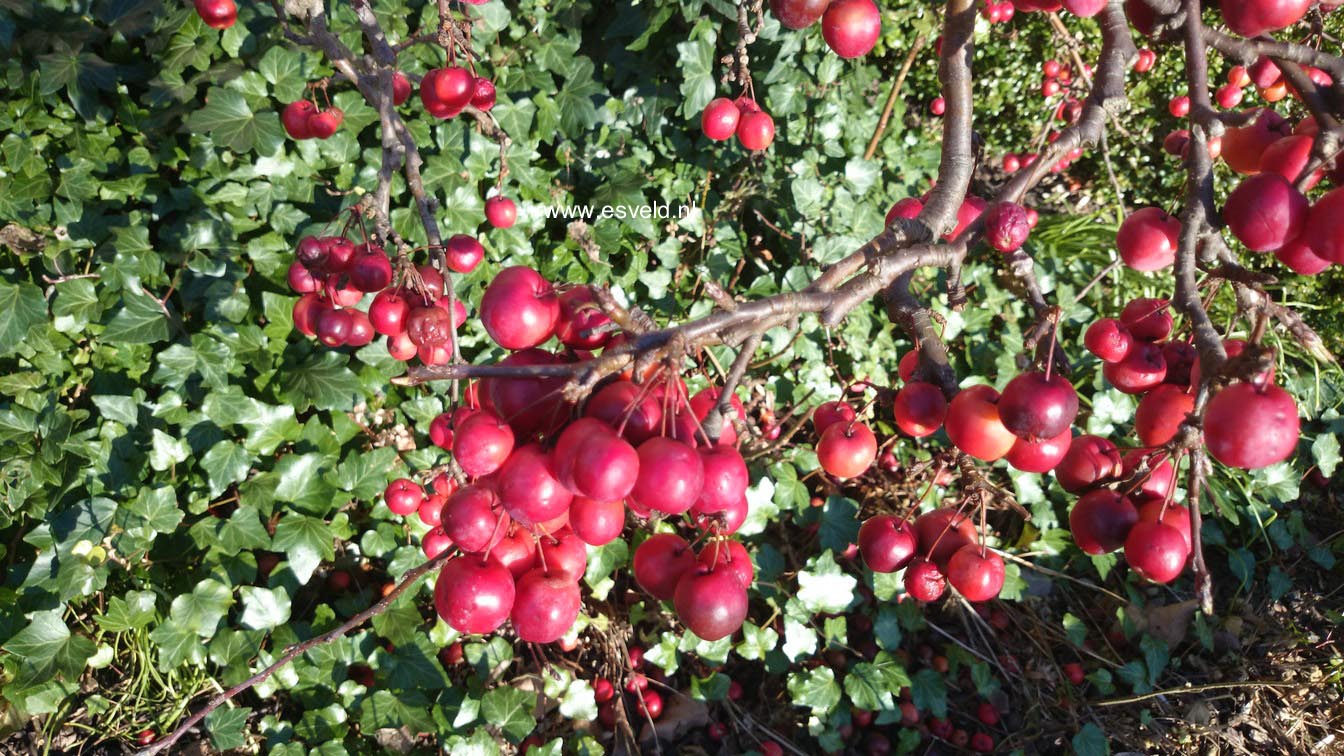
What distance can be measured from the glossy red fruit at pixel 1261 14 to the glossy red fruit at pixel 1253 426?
38 centimetres

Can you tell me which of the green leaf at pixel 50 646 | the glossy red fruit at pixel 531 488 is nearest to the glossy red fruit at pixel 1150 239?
the glossy red fruit at pixel 531 488

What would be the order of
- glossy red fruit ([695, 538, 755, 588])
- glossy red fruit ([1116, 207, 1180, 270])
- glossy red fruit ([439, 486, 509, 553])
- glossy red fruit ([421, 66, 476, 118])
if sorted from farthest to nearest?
glossy red fruit ([421, 66, 476, 118]), glossy red fruit ([1116, 207, 1180, 270]), glossy red fruit ([695, 538, 755, 588]), glossy red fruit ([439, 486, 509, 553])

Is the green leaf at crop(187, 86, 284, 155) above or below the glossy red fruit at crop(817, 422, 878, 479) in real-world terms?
below

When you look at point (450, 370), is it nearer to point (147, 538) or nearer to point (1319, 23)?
point (1319, 23)

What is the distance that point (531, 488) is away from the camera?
2.19ft

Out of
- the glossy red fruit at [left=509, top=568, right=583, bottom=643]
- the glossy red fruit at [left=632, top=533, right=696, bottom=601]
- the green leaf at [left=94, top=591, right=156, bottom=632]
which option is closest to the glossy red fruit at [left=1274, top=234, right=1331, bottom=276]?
the glossy red fruit at [left=632, top=533, right=696, bottom=601]

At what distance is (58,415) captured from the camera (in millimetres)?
1850

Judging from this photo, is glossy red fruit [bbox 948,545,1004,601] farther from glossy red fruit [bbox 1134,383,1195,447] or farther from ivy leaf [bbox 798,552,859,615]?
ivy leaf [bbox 798,552,859,615]

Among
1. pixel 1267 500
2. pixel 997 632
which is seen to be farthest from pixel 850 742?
pixel 1267 500

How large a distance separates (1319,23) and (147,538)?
237 centimetres

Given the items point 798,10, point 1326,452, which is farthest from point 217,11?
point 1326,452

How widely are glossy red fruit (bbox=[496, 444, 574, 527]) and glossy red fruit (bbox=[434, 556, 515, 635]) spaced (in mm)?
129

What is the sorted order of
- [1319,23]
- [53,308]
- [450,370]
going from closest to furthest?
[450,370]
[1319,23]
[53,308]

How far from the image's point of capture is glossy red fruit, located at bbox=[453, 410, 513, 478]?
0.69 metres
